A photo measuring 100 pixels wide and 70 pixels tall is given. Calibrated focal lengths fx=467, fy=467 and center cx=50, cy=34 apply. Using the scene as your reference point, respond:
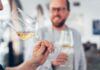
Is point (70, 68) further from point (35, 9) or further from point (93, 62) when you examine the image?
point (35, 9)

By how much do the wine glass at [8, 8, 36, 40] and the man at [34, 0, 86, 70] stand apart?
0.07 metres

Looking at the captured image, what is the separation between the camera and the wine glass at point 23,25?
11.5 feet

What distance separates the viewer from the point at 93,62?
351 cm

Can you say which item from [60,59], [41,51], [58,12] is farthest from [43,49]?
[58,12]

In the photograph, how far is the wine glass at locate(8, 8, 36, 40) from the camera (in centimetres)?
350

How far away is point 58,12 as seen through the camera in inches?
138

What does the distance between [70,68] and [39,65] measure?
23 centimetres

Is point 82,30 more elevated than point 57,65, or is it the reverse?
point 82,30

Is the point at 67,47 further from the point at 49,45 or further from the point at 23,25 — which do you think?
the point at 23,25

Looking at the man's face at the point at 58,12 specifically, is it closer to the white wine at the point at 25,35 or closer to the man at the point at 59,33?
the man at the point at 59,33

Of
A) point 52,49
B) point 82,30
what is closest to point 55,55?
point 52,49

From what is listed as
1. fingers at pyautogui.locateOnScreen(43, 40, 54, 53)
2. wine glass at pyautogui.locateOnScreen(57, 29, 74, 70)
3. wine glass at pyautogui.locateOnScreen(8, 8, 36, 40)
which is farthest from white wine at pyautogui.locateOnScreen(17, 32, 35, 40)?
wine glass at pyautogui.locateOnScreen(57, 29, 74, 70)

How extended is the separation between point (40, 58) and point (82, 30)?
380 millimetres

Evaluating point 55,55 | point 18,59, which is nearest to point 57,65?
point 55,55
